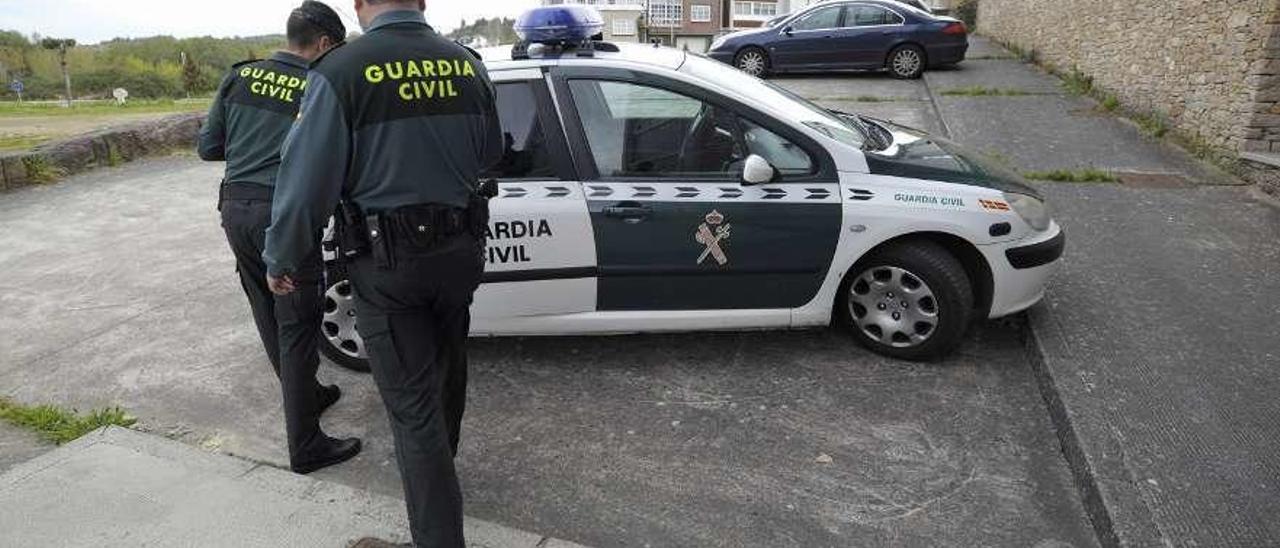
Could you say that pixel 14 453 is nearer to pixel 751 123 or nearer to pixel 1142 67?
pixel 751 123

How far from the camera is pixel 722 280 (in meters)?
4.04

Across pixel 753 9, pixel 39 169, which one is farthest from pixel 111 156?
pixel 753 9

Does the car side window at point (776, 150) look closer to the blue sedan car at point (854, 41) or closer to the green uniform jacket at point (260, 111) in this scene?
the green uniform jacket at point (260, 111)

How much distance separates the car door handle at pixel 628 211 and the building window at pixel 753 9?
190ft

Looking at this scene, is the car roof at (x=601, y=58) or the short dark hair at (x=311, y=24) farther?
the car roof at (x=601, y=58)

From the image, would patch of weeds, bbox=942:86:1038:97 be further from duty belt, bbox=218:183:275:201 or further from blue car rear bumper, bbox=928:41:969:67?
duty belt, bbox=218:183:275:201

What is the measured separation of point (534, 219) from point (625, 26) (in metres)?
46.3

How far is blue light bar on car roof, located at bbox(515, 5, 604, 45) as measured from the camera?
4.18m

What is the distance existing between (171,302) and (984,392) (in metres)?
4.78

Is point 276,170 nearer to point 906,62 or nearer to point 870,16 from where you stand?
point 870,16

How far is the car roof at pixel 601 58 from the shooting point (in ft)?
13.2

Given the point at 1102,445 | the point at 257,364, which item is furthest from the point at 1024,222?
the point at 257,364

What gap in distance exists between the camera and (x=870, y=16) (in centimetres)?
1473

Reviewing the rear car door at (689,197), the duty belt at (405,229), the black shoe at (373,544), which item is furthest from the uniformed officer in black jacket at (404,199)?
the rear car door at (689,197)
